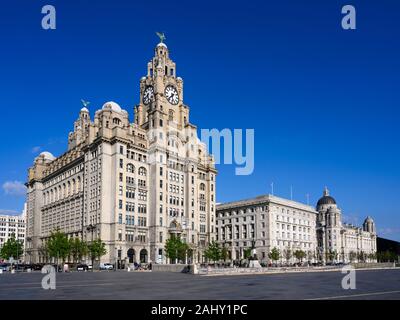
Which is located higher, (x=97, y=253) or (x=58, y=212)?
(x=58, y=212)

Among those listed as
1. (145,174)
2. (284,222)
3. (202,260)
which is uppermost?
(145,174)

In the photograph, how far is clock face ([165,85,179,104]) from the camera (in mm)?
139375

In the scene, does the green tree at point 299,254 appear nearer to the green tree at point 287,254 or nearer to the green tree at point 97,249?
the green tree at point 287,254

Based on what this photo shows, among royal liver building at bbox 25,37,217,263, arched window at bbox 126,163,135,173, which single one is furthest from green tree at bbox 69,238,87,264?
arched window at bbox 126,163,135,173

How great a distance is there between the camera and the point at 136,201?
120250 millimetres

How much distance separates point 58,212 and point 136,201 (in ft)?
124

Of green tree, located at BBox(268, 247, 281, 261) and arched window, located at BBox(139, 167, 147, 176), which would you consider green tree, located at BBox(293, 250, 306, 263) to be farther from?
arched window, located at BBox(139, 167, 147, 176)

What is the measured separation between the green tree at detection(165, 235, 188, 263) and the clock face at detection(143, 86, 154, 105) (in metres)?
43.9

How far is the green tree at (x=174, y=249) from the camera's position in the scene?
110688 mm

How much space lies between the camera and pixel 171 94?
461ft
